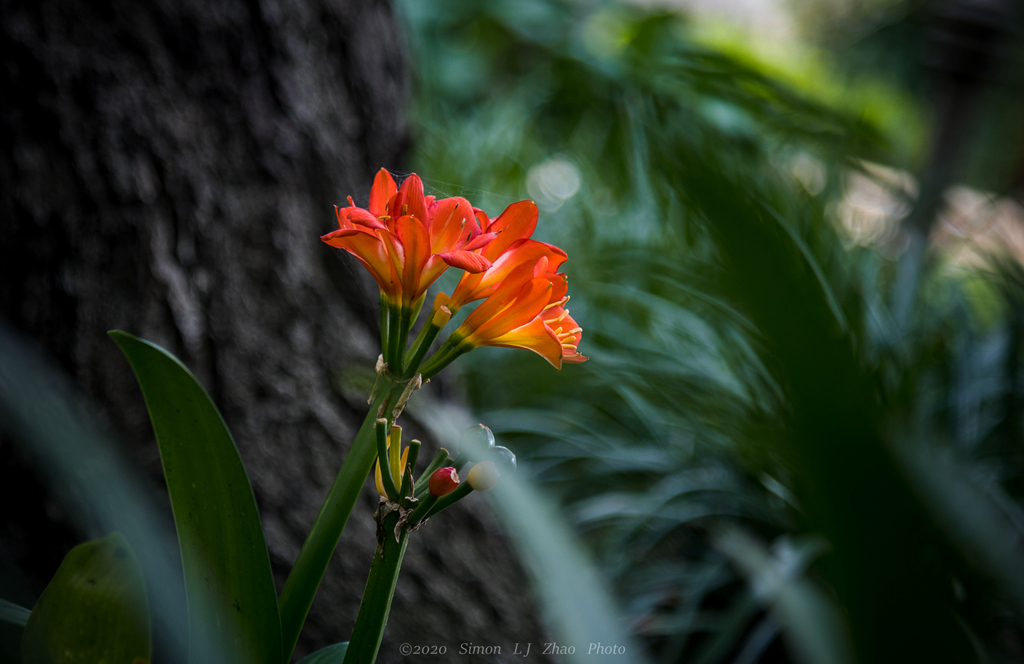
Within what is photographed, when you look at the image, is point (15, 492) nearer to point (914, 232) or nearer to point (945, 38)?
point (914, 232)

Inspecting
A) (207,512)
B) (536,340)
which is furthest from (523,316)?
(207,512)

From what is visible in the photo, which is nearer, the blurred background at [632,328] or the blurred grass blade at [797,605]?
the blurred background at [632,328]

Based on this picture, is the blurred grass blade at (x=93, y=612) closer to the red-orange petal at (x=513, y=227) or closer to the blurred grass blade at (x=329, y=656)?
the blurred grass blade at (x=329, y=656)

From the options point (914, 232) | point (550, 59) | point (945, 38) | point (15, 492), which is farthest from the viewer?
point (550, 59)

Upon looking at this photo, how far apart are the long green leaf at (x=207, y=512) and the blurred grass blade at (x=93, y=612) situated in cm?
2

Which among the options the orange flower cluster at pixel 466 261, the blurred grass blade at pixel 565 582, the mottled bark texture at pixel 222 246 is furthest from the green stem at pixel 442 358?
the mottled bark texture at pixel 222 246

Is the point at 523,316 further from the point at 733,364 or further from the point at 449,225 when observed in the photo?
the point at 733,364

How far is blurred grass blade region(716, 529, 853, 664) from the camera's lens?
0.23 meters

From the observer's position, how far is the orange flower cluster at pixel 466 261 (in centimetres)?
17

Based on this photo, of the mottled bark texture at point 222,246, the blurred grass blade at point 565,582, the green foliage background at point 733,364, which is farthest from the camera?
the mottled bark texture at point 222,246

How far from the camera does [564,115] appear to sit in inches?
61.1

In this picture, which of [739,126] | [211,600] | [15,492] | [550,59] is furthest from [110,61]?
[550,59]

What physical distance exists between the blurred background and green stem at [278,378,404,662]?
0.30 ft

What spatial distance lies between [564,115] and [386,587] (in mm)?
1561
